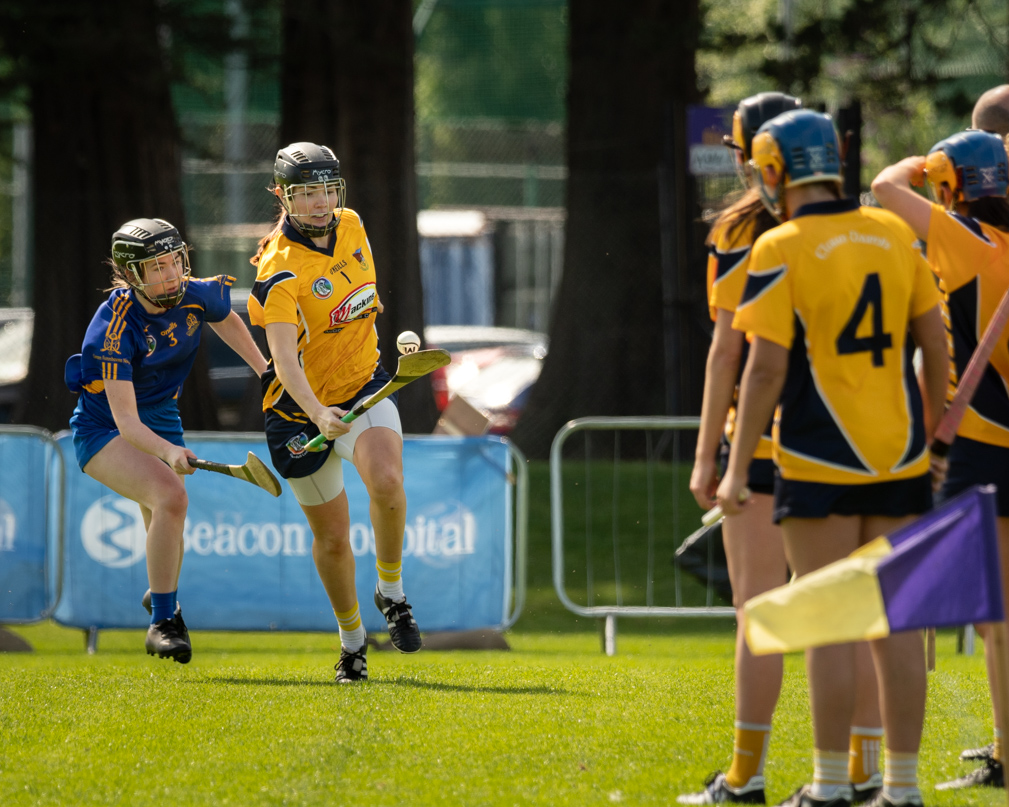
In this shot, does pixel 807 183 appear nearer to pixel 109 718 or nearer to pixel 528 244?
pixel 109 718

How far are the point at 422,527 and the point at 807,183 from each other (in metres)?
5.03

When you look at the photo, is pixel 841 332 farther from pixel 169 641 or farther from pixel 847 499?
pixel 169 641

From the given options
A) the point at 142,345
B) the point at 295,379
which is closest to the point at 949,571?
the point at 295,379

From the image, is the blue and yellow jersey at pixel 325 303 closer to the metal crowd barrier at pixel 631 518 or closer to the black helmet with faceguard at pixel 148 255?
the black helmet with faceguard at pixel 148 255

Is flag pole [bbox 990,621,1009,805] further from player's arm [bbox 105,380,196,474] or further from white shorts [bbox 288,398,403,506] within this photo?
player's arm [bbox 105,380,196,474]

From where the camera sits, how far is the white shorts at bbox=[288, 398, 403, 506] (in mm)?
5824

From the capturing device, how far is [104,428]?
241 inches

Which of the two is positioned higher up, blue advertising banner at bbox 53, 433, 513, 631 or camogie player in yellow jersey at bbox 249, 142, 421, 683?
camogie player in yellow jersey at bbox 249, 142, 421, 683

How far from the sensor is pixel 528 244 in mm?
→ 24422

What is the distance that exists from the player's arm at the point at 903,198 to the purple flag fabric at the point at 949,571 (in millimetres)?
1214

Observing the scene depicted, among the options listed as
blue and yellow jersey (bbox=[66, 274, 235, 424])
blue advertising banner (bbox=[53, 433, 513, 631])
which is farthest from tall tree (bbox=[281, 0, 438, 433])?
blue and yellow jersey (bbox=[66, 274, 235, 424])

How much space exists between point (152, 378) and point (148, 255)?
60 centimetres

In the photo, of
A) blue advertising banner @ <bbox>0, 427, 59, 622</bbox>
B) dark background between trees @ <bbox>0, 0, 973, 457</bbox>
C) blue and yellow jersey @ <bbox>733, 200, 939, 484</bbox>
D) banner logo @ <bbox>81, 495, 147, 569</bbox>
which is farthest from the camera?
dark background between trees @ <bbox>0, 0, 973, 457</bbox>

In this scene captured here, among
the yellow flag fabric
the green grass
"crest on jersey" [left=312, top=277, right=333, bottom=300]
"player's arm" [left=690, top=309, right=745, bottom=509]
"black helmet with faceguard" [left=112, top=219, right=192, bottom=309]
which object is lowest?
the green grass
